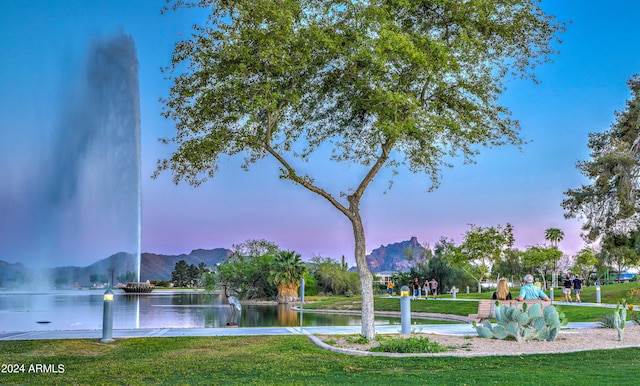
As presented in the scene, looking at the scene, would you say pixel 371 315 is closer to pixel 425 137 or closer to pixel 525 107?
pixel 425 137

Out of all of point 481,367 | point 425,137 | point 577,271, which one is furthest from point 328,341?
point 577,271

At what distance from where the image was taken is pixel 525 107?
31781mm

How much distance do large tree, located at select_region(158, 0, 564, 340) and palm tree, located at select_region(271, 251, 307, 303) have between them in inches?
1638

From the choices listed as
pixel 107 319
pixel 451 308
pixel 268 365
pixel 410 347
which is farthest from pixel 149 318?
pixel 268 365

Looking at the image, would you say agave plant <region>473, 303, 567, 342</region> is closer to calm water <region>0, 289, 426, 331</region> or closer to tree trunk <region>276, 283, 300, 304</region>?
calm water <region>0, 289, 426, 331</region>

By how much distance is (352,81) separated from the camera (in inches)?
626

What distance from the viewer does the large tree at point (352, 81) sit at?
563 inches

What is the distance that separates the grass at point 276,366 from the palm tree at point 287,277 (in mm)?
44146

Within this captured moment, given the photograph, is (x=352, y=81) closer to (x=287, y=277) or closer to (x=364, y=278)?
(x=364, y=278)

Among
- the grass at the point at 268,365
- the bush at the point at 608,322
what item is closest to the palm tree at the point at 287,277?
the bush at the point at 608,322

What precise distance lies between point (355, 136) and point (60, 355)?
1000 cm

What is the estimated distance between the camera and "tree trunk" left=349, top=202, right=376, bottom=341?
49.1 ft

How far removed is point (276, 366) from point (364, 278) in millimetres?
4676

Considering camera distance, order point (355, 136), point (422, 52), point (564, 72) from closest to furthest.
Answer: point (422, 52) → point (355, 136) → point (564, 72)
